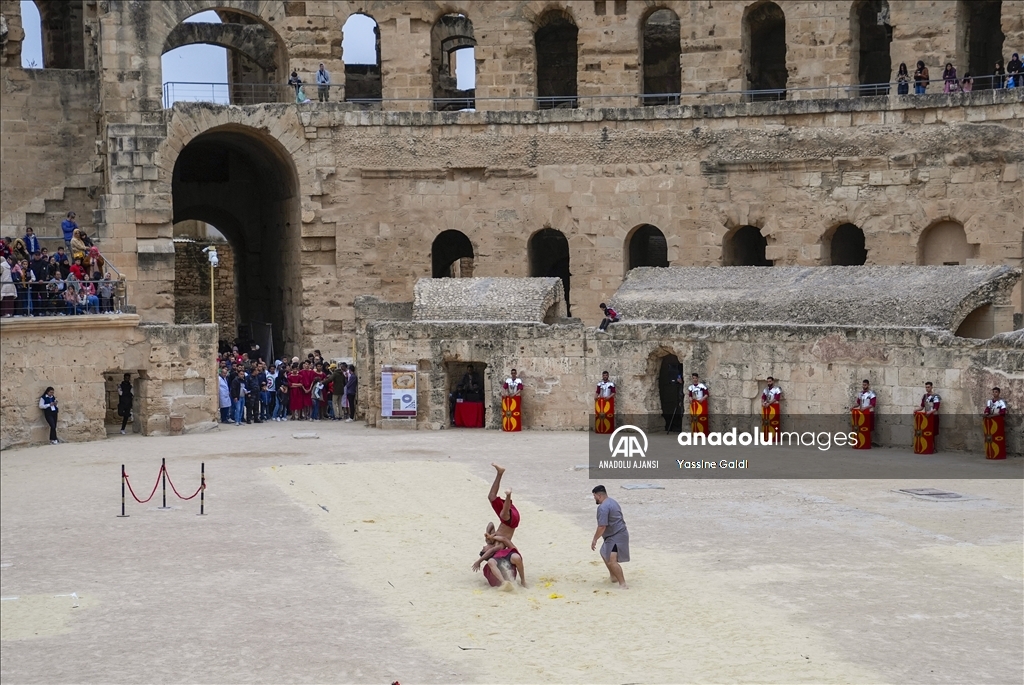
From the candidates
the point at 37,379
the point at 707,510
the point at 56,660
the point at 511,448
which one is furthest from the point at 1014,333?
the point at 37,379

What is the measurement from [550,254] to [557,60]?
16.8 ft

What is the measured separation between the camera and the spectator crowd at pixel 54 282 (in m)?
22.7

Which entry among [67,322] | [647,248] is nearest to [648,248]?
[647,248]

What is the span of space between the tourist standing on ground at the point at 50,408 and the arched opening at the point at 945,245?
16.4 metres

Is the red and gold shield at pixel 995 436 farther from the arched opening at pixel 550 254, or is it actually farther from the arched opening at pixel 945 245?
the arched opening at pixel 550 254

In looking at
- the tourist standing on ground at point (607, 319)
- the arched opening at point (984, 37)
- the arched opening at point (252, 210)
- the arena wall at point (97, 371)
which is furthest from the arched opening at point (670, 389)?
the arched opening at point (984, 37)

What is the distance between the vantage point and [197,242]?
37.6m

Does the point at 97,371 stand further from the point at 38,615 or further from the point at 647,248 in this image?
the point at 647,248

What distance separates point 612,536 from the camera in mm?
13117

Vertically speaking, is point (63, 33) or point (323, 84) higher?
point (63, 33)

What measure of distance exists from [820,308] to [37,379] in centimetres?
1277

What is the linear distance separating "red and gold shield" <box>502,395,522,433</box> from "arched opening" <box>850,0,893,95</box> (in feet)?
41.8

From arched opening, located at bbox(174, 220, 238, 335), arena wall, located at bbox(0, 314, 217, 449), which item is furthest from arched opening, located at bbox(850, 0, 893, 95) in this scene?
arched opening, located at bbox(174, 220, 238, 335)

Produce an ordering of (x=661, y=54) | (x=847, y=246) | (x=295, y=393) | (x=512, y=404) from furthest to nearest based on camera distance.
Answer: (x=661, y=54) → (x=847, y=246) → (x=295, y=393) → (x=512, y=404)
